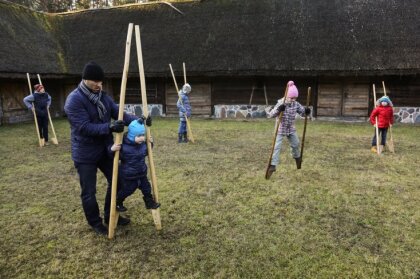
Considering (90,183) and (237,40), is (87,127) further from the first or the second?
(237,40)

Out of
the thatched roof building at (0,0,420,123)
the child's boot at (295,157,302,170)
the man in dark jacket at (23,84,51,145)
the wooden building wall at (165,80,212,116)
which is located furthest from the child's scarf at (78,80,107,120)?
the wooden building wall at (165,80,212,116)

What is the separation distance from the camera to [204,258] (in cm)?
336

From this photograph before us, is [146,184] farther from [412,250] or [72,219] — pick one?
[412,250]

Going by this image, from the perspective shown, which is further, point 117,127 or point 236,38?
point 236,38

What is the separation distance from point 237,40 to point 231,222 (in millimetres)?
11729

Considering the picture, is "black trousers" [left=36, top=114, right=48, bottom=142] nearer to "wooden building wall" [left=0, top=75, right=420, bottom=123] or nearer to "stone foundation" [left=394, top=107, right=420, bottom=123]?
"wooden building wall" [left=0, top=75, right=420, bottom=123]

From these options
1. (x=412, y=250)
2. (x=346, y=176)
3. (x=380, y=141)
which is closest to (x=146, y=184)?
(x=412, y=250)

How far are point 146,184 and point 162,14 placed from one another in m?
14.7

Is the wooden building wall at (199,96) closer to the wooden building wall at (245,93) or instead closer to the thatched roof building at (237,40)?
the wooden building wall at (245,93)

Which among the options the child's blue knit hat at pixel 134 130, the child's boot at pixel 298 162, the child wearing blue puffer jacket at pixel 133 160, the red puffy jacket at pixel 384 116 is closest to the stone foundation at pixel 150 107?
the red puffy jacket at pixel 384 116

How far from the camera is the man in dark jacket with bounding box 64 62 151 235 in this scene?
3.47 m

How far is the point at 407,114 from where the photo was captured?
13.3 meters

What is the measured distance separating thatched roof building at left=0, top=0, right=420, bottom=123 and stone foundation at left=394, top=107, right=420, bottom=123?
1153mm

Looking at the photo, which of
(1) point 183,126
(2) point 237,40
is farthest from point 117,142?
(2) point 237,40
